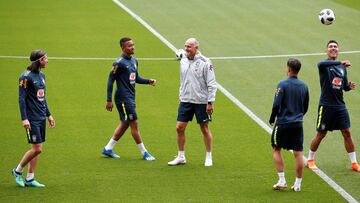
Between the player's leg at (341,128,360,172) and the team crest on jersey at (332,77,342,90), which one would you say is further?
the player's leg at (341,128,360,172)

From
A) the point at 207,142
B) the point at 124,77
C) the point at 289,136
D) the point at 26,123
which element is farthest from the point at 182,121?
the point at 26,123

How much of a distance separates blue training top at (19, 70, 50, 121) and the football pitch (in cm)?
128

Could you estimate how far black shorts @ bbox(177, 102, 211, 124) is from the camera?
15.2 meters

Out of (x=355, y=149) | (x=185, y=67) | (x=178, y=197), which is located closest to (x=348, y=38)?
(x=355, y=149)

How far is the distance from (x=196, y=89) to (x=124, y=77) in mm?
1422

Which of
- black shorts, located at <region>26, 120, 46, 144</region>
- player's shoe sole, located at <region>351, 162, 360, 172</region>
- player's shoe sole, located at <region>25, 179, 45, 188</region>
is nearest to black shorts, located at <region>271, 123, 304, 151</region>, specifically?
player's shoe sole, located at <region>351, 162, 360, 172</region>

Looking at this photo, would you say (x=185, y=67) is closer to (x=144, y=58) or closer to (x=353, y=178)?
(x=353, y=178)

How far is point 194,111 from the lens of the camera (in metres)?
15.4

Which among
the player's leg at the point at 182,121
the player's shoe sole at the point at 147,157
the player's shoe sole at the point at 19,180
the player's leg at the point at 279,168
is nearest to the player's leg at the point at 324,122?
the player's leg at the point at 279,168

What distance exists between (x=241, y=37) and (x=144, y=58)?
426cm

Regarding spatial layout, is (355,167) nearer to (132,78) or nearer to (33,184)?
(132,78)

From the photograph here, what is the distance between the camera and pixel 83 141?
1716 cm

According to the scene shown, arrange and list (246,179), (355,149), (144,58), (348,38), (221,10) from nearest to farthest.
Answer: (246,179)
(355,149)
(144,58)
(348,38)
(221,10)

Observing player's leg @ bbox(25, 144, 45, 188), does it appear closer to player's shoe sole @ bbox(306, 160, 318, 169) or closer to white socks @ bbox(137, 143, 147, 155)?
white socks @ bbox(137, 143, 147, 155)
